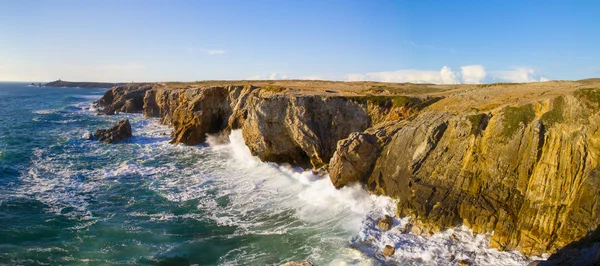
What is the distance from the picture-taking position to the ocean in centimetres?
1534

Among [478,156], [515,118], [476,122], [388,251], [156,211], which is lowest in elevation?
[156,211]

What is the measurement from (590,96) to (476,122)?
4.83 meters

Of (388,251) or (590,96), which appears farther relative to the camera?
(590,96)

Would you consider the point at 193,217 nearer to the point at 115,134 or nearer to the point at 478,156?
the point at 478,156

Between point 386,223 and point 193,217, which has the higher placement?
point 386,223

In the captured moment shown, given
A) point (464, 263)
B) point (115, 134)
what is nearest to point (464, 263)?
point (464, 263)

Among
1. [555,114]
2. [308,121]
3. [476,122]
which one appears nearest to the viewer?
[555,114]

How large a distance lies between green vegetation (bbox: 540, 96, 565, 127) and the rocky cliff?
0.13 ft

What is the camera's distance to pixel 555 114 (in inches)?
627

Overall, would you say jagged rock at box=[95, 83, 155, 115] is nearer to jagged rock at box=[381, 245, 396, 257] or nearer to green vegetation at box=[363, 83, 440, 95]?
green vegetation at box=[363, 83, 440, 95]

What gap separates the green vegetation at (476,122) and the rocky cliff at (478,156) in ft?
0.16

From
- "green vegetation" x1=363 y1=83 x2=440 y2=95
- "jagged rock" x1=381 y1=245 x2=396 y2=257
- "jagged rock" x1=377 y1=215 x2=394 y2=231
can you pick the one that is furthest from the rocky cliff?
"green vegetation" x1=363 y1=83 x2=440 y2=95

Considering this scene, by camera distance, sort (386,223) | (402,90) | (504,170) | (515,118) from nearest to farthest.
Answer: (504,170)
(515,118)
(386,223)
(402,90)

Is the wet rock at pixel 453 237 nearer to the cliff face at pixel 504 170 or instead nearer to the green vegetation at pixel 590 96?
the cliff face at pixel 504 170
